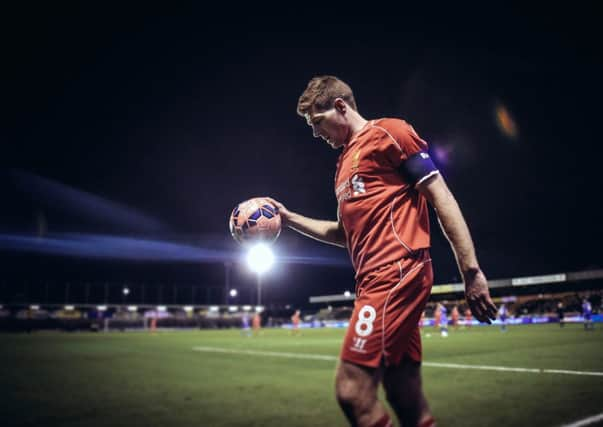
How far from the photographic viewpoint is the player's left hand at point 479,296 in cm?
226

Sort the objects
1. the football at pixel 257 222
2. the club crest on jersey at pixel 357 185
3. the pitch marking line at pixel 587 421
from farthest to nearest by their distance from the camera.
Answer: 1. the pitch marking line at pixel 587 421
2. the football at pixel 257 222
3. the club crest on jersey at pixel 357 185

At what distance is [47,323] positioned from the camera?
54.4 m

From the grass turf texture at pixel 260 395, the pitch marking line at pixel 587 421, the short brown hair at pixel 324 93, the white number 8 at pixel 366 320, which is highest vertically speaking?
the short brown hair at pixel 324 93

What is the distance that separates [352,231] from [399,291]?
1.64ft

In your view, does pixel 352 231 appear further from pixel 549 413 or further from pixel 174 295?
pixel 174 295

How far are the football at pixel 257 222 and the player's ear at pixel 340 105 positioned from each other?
98cm

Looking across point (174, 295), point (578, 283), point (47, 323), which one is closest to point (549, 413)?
point (47, 323)

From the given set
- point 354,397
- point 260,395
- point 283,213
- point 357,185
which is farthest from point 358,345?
point 260,395

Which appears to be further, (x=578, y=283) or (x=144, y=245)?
(x=144, y=245)

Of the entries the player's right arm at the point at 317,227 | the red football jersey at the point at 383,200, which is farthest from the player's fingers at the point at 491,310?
the player's right arm at the point at 317,227

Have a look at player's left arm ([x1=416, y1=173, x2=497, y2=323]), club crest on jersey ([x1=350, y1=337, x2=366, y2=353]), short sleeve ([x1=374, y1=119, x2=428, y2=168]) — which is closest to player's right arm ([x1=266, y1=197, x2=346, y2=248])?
short sleeve ([x1=374, y1=119, x2=428, y2=168])

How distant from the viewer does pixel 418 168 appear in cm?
242

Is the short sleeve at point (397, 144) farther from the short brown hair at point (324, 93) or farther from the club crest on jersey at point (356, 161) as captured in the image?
the short brown hair at point (324, 93)

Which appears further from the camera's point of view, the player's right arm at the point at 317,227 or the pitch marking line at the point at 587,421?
the pitch marking line at the point at 587,421
